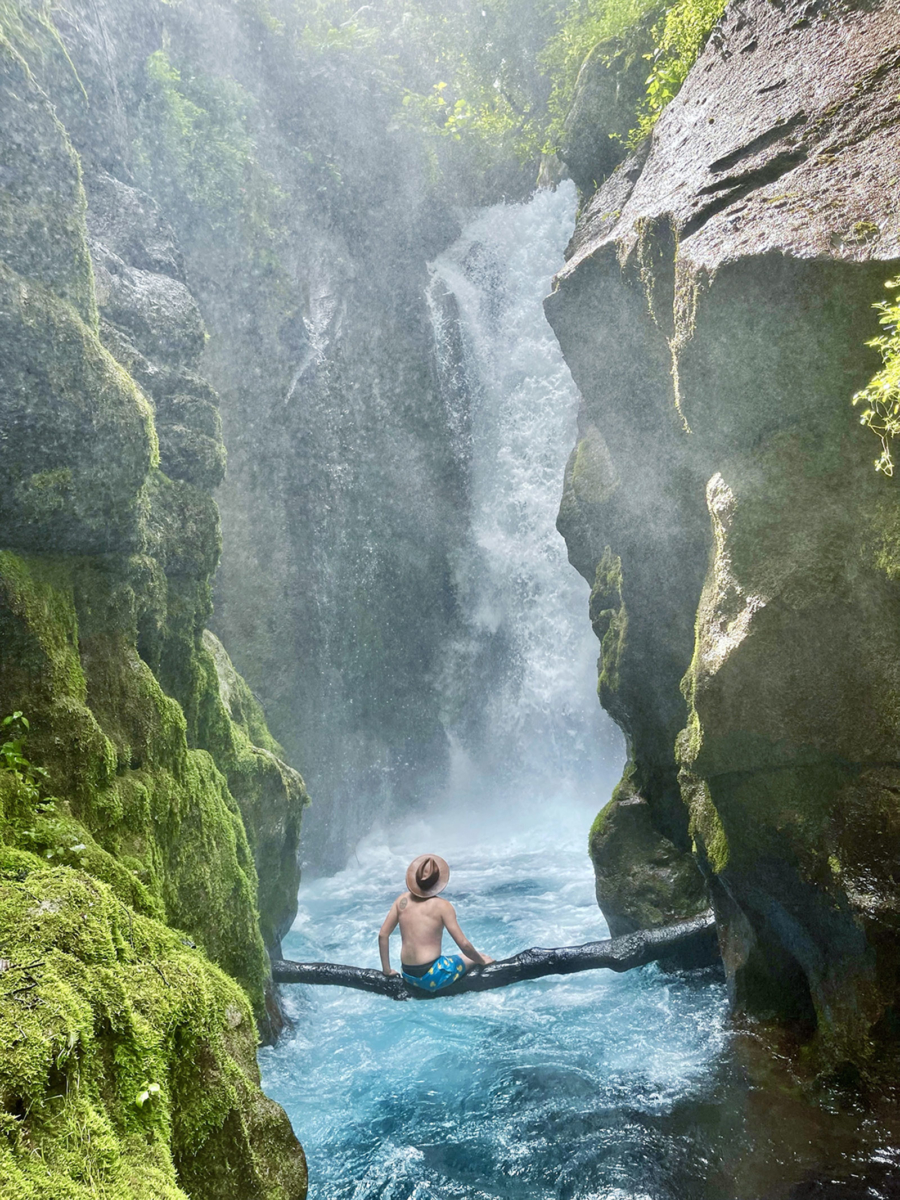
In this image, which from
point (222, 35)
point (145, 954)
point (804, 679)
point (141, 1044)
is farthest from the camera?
point (222, 35)

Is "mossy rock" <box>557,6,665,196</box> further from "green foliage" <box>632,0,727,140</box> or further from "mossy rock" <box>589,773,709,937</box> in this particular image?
"mossy rock" <box>589,773,709,937</box>

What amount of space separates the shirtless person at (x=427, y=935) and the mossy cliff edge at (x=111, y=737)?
141cm

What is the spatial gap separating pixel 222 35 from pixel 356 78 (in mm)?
3152

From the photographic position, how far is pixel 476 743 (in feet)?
63.3

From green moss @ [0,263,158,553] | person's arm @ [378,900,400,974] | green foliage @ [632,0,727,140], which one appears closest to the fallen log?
person's arm @ [378,900,400,974]

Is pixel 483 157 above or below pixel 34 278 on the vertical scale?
above

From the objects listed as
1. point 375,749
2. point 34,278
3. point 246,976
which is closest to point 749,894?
point 246,976

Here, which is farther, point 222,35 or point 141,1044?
point 222,35

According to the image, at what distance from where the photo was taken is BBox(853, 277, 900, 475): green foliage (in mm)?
3896

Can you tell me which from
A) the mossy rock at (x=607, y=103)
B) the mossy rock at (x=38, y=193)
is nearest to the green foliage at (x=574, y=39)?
the mossy rock at (x=607, y=103)

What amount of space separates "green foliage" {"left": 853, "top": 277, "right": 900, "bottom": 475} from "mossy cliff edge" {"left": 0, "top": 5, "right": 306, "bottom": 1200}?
173 inches

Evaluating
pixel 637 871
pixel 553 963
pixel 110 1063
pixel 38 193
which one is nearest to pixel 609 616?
pixel 637 871

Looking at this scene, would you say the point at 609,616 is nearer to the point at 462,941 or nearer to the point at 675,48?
the point at 462,941

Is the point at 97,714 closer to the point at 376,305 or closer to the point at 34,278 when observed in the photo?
the point at 34,278
